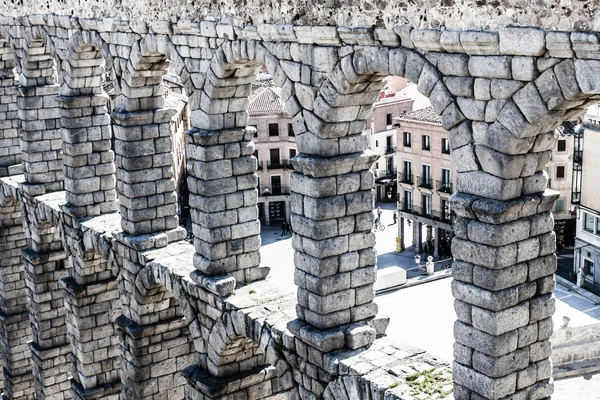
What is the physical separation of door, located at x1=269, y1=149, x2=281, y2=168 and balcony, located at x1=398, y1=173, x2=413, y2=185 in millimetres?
7185

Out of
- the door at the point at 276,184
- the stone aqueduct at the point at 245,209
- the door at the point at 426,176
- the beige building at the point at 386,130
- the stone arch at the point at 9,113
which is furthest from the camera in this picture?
the beige building at the point at 386,130

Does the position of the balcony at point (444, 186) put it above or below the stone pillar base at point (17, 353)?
Answer: above

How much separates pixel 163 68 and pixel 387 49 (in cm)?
702

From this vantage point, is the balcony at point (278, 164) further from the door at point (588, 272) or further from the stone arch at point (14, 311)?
the stone arch at point (14, 311)

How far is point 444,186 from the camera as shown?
39.2 metres

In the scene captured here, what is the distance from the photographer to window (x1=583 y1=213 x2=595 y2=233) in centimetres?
3531

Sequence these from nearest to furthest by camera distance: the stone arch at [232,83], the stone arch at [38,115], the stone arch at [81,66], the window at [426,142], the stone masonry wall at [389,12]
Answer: the stone masonry wall at [389,12], the stone arch at [232,83], the stone arch at [81,66], the stone arch at [38,115], the window at [426,142]

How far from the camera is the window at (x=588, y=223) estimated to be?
35312mm

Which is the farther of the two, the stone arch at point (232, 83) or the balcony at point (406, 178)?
the balcony at point (406, 178)

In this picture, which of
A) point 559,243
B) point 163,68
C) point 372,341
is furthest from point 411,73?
point 559,243

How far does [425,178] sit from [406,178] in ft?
4.82

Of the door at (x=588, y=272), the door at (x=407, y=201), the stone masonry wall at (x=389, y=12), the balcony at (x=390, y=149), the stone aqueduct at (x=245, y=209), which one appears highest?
the stone masonry wall at (x=389, y=12)

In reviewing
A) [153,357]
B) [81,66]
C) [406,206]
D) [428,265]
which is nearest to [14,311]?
[153,357]

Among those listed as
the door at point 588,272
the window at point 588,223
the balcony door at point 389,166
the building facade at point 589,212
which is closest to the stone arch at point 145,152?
the building facade at point 589,212
